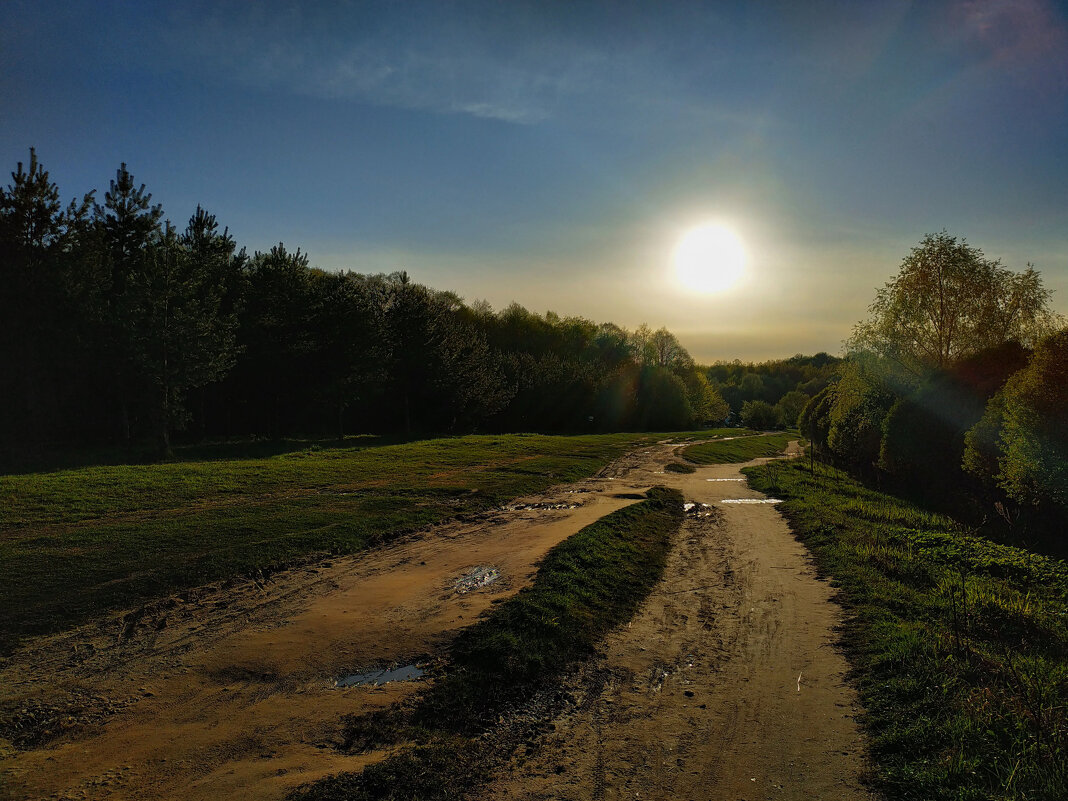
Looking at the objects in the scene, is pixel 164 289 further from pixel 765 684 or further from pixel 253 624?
pixel 765 684

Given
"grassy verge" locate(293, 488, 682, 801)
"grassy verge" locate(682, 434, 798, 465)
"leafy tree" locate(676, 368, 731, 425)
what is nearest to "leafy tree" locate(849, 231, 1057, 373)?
"grassy verge" locate(682, 434, 798, 465)

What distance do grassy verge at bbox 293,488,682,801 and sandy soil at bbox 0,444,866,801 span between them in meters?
0.38

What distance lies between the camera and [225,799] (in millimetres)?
5332

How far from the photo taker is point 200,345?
30.2m

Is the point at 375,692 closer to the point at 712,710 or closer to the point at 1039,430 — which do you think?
the point at 712,710

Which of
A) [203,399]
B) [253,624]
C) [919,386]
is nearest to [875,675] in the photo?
[253,624]

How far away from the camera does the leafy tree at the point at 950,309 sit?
35406mm

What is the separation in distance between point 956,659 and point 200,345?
105ft

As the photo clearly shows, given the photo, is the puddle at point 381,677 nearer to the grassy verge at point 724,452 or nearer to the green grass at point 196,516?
the green grass at point 196,516

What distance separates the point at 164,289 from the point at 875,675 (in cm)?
3168

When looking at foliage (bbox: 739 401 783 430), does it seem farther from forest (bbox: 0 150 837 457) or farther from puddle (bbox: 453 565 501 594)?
puddle (bbox: 453 565 501 594)

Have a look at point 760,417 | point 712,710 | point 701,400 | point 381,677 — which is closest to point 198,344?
point 381,677

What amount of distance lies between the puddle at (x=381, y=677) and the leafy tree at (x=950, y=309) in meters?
35.4

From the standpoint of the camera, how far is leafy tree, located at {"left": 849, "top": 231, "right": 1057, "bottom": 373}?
3541cm
